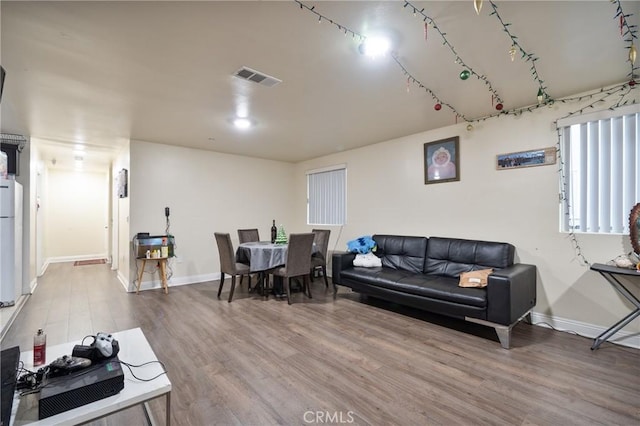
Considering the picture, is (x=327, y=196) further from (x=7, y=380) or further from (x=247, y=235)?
(x=7, y=380)

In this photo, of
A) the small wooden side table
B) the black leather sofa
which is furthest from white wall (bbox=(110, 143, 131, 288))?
the black leather sofa

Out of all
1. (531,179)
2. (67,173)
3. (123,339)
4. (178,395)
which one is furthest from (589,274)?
(67,173)

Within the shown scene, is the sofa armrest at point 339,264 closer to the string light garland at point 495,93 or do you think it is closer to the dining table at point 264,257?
the dining table at point 264,257

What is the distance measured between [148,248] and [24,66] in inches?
112

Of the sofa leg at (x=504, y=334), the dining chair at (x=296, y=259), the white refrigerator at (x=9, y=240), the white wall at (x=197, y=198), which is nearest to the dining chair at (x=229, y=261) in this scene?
the dining chair at (x=296, y=259)

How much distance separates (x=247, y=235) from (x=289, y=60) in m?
3.71

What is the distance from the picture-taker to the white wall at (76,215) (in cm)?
738

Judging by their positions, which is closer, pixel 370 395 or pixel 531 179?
pixel 370 395

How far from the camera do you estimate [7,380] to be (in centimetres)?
115

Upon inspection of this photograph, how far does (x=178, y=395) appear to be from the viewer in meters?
1.94

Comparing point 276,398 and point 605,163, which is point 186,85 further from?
point 605,163

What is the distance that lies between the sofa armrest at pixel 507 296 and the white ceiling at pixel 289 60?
1.79 metres

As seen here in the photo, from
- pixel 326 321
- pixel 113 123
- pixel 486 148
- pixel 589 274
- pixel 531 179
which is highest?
pixel 113 123

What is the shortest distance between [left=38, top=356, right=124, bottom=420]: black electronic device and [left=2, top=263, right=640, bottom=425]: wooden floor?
24.2 inches
